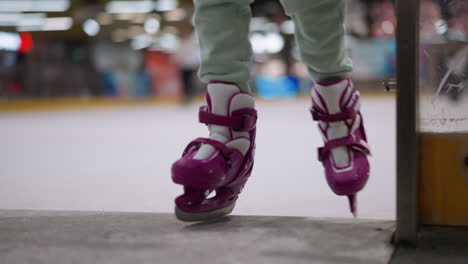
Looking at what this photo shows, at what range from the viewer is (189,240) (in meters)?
0.67

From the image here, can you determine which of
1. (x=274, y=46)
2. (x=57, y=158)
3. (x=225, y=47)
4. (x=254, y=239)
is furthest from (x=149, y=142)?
(x=274, y=46)

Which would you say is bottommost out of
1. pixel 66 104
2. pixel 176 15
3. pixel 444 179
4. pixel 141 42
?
pixel 66 104

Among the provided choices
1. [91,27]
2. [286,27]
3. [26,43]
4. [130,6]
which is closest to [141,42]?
[91,27]

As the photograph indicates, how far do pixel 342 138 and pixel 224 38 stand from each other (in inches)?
10.3

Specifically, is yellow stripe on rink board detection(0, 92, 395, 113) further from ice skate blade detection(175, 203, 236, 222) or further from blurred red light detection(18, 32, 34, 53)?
ice skate blade detection(175, 203, 236, 222)

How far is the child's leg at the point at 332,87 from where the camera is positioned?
784mm

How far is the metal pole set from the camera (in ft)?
2.08

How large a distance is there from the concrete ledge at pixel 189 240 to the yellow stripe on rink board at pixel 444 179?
64mm

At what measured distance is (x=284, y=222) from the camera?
2.50 ft

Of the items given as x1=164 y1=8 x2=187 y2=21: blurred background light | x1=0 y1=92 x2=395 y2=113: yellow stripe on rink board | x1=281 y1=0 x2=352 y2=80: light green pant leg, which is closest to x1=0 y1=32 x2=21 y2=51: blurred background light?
x1=164 y1=8 x2=187 y2=21: blurred background light

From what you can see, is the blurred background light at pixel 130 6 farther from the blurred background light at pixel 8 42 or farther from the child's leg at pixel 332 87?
the child's leg at pixel 332 87

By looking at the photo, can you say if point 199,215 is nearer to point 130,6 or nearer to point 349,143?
point 349,143

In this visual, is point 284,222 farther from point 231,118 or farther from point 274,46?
point 274,46

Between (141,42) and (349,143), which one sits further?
(141,42)
